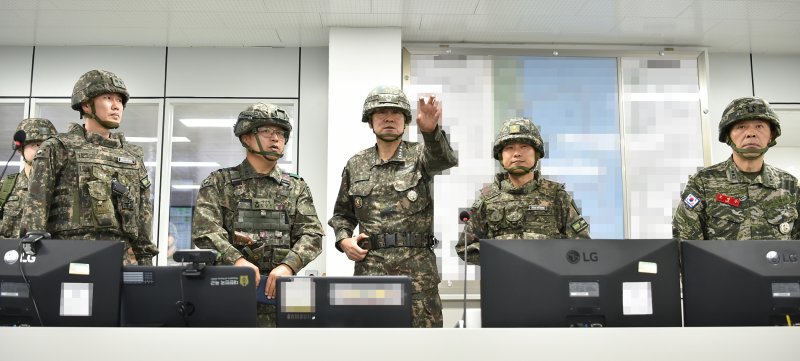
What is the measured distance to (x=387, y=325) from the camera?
5.12ft

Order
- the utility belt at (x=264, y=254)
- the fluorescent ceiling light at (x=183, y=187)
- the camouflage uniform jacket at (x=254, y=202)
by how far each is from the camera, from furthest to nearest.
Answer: the fluorescent ceiling light at (x=183, y=187)
the utility belt at (x=264, y=254)
the camouflage uniform jacket at (x=254, y=202)

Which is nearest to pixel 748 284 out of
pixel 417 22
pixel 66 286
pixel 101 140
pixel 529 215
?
pixel 529 215

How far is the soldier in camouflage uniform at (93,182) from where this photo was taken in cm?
290

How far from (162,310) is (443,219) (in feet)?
12.4

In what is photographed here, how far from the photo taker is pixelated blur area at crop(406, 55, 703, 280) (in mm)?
Result: 5391

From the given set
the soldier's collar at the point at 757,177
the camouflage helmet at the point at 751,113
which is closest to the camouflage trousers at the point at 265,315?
the soldier's collar at the point at 757,177

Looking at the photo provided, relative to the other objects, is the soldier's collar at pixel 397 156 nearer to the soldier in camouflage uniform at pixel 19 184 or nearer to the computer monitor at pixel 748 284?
the computer monitor at pixel 748 284

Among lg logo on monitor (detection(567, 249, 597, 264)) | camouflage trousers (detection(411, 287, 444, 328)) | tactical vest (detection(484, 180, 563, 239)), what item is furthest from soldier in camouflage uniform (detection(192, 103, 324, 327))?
lg logo on monitor (detection(567, 249, 597, 264))

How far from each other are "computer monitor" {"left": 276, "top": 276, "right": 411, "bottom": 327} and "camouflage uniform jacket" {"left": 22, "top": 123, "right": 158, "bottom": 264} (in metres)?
1.84

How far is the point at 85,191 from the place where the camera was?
9.84 ft

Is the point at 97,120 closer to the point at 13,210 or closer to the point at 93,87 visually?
the point at 93,87

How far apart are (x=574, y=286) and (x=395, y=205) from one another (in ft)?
5.14

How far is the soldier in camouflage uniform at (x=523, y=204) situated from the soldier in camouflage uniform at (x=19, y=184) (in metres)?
3.18

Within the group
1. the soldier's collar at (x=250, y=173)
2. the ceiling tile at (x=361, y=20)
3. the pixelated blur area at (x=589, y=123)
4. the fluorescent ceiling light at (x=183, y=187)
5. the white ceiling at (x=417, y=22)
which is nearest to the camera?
the soldier's collar at (x=250, y=173)
